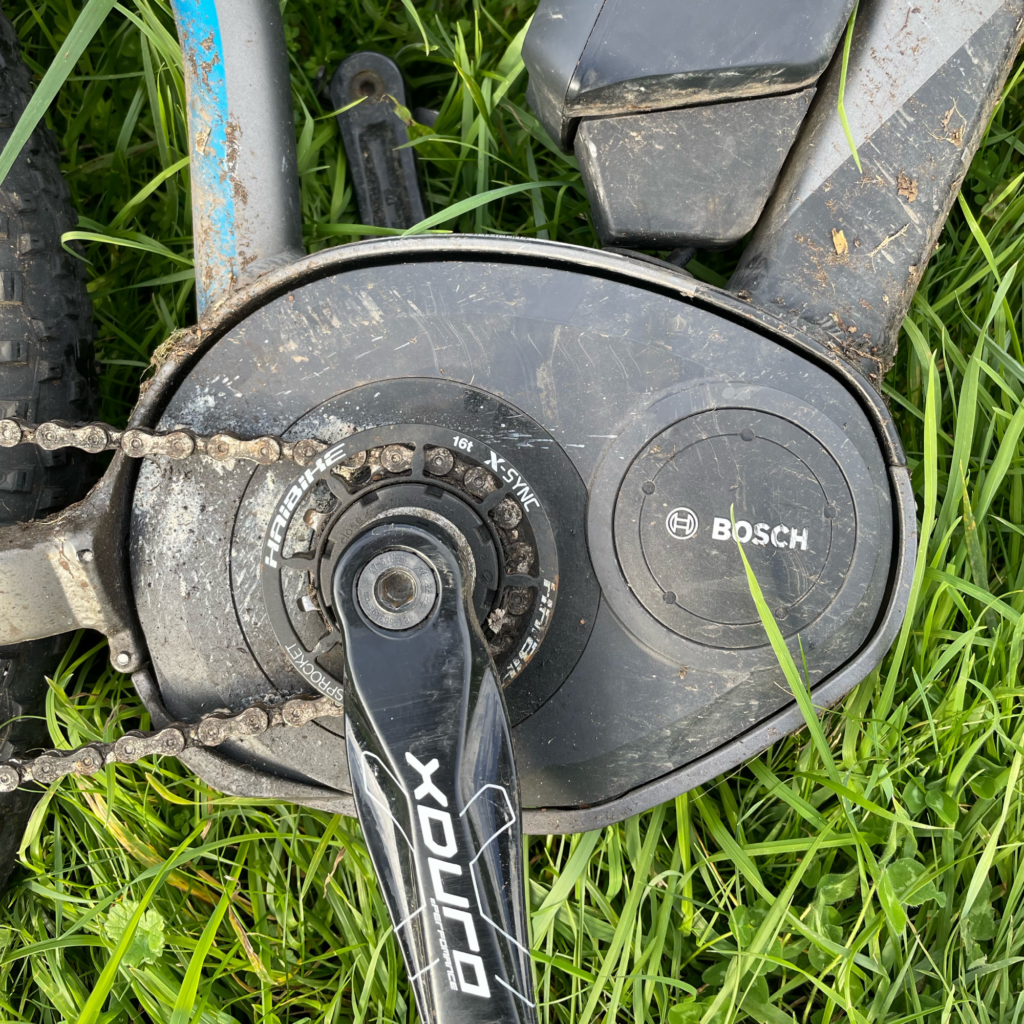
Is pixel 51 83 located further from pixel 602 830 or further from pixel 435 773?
pixel 602 830

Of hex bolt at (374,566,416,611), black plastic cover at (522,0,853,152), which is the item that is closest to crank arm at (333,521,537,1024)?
hex bolt at (374,566,416,611)

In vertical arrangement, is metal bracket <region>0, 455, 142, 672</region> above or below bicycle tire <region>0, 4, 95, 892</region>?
below

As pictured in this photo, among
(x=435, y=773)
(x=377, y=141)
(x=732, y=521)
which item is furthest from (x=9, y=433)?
(x=732, y=521)

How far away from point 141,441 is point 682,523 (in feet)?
1.94

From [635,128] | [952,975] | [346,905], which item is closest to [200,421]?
[635,128]

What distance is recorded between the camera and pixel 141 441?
96cm

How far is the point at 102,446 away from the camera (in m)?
0.96

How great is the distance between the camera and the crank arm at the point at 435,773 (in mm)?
823

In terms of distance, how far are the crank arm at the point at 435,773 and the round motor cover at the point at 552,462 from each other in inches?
6.5

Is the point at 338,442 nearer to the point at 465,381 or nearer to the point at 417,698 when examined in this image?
the point at 465,381

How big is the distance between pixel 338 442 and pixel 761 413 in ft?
1.55

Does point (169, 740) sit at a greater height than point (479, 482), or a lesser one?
lesser

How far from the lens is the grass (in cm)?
117

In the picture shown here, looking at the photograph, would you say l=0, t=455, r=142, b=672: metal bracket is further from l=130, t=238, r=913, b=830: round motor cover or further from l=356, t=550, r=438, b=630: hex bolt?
l=356, t=550, r=438, b=630: hex bolt
